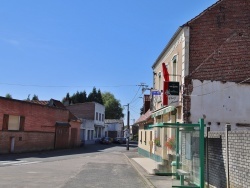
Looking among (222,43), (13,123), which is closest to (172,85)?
(222,43)

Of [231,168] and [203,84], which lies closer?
[231,168]

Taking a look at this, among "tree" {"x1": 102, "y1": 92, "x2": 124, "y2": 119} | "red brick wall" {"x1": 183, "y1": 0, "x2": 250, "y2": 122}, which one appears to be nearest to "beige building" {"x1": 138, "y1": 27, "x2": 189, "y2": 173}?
"red brick wall" {"x1": 183, "y1": 0, "x2": 250, "y2": 122}

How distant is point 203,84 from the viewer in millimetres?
16391

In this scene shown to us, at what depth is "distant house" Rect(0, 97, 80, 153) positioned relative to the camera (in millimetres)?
31953

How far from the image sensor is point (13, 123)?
3331 cm

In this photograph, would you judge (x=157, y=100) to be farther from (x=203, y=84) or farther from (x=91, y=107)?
(x=91, y=107)

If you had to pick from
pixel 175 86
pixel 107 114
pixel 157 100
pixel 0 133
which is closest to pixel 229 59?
pixel 175 86

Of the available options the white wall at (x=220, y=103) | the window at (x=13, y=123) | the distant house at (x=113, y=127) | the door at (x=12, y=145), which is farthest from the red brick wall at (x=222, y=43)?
the distant house at (x=113, y=127)

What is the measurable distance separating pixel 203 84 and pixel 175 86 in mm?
1364

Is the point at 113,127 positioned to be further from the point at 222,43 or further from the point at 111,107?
the point at 222,43

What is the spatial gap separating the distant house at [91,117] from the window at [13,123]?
27.5 m

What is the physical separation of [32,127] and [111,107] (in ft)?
226

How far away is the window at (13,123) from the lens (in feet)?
105

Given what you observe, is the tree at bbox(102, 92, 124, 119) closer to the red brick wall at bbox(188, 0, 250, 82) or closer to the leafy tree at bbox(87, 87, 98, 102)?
the leafy tree at bbox(87, 87, 98, 102)
